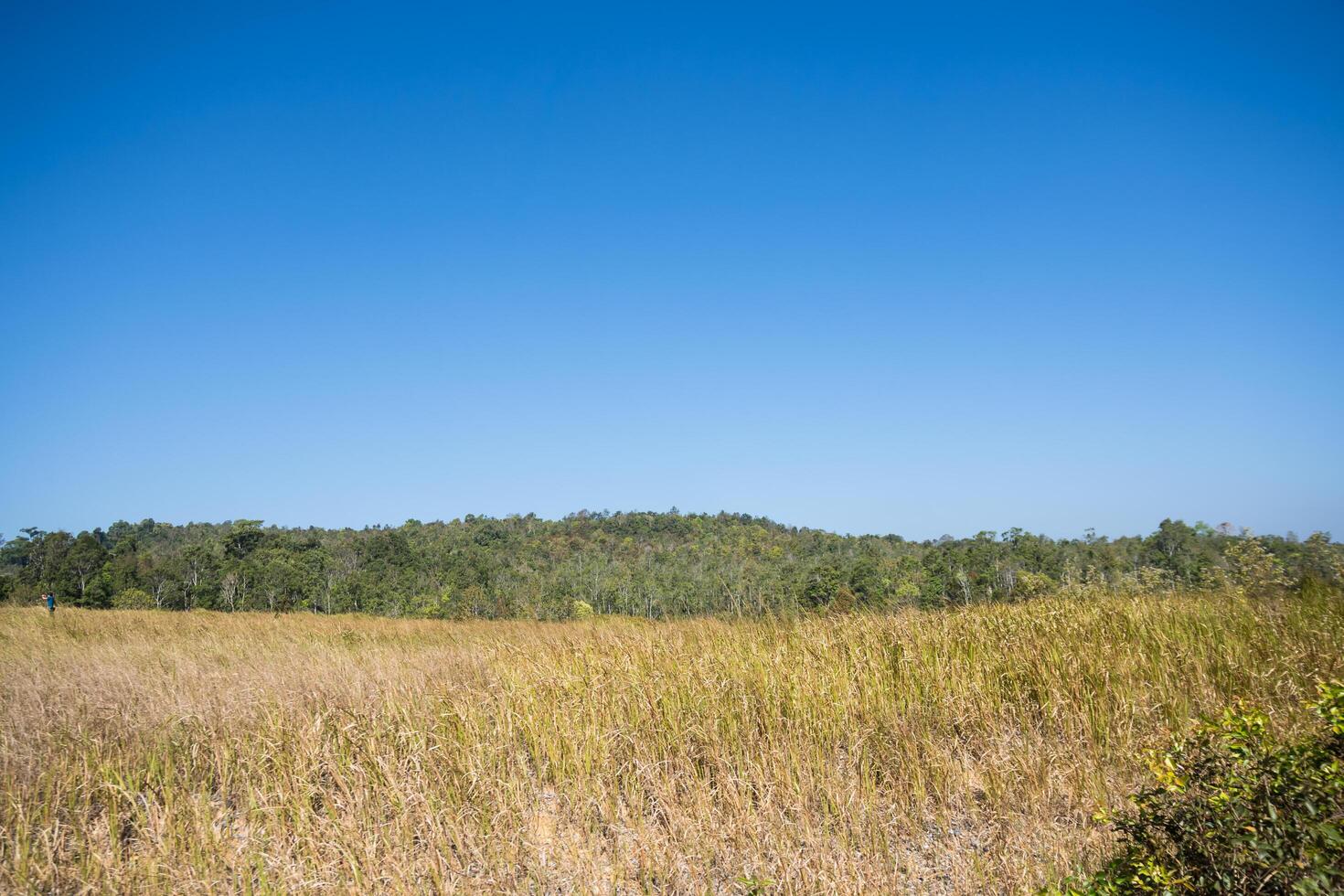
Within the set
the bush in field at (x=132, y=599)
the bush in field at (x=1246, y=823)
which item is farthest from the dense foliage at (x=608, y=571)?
the bush in field at (x=1246, y=823)

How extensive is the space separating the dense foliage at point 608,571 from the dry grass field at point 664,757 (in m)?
1.04

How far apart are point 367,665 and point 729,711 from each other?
15.4 ft

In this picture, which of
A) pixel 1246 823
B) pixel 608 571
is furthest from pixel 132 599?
pixel 1246 823

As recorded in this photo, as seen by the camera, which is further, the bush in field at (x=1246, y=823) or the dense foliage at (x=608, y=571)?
the dense foliage at (x=608, y=571)

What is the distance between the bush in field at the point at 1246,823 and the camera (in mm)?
1747

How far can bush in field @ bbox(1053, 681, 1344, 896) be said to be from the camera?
175 centimetres

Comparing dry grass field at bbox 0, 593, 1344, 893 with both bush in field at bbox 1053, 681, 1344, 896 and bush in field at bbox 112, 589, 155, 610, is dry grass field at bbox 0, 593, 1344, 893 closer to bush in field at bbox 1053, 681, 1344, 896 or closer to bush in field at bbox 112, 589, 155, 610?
bush in field at bbox 1053, 681, 1344, 896

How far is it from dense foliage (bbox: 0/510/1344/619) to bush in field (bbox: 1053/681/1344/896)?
4.05 meters

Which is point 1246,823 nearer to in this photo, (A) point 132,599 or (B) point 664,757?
(B) point 664,757

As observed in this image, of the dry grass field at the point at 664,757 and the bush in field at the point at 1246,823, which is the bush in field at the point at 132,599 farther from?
the bush in field at the point at 1246,823

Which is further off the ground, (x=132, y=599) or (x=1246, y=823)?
(x=1246, y=823)

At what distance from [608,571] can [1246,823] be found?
87.6 metres

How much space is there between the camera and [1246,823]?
1.93m

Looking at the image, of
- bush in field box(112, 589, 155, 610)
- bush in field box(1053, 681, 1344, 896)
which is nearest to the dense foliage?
bush in field box(112, 589, 155, 610)
